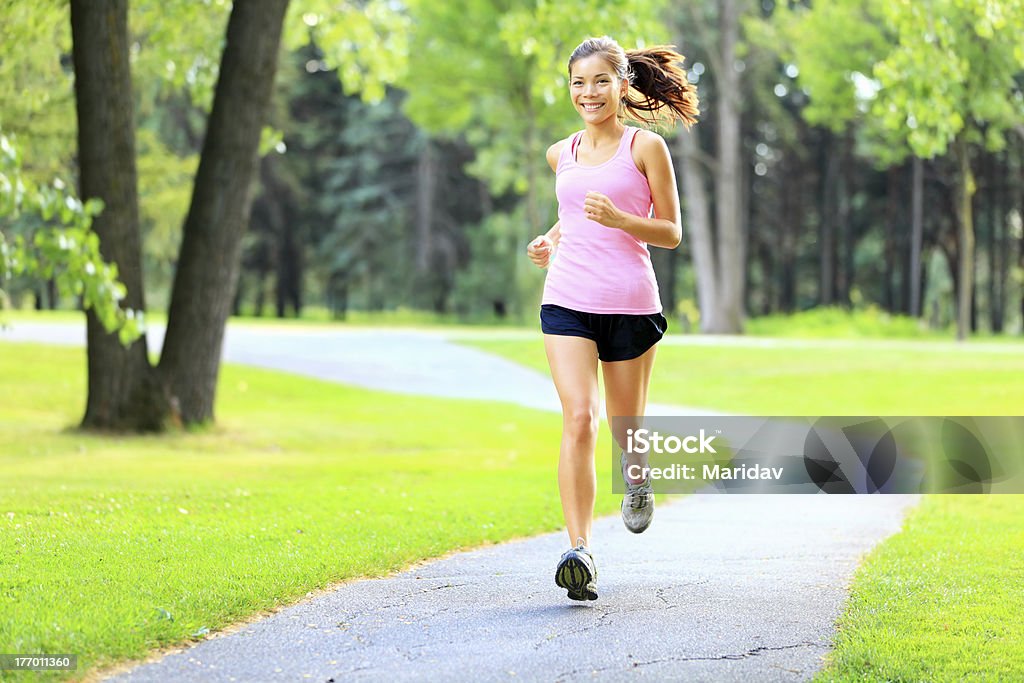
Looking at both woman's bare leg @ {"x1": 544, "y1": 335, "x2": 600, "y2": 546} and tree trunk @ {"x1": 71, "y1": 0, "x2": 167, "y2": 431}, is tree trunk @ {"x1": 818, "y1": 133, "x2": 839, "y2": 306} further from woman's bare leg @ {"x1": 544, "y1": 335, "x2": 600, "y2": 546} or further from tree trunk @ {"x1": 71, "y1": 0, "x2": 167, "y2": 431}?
woman's bare leg @ {"x1": 544, "y1": 335, "x2": 600, "y2": 546}

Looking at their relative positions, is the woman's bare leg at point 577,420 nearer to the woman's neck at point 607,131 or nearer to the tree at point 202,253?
the woman's neck at point 607,131

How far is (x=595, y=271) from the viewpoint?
5715 millimetres

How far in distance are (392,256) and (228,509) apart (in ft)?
148

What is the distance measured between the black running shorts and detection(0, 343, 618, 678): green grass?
Result: 5.63ft

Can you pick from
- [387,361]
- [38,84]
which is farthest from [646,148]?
[387,361]

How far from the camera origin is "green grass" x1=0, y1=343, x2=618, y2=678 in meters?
5.32

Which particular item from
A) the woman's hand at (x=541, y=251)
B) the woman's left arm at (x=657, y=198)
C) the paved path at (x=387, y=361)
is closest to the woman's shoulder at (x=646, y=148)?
the woman's left arm at (x=657, y=198)

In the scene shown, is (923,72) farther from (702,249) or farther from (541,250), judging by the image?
(702,249)

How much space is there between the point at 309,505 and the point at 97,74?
6571mm

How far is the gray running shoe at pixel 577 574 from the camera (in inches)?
219

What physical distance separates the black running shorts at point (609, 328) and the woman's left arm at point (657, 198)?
14.3 inches

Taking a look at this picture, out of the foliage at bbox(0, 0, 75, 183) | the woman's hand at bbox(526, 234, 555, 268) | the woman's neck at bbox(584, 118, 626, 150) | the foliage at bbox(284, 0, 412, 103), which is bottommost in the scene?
the woman's hand at bbox(526, 234, 555, 268)

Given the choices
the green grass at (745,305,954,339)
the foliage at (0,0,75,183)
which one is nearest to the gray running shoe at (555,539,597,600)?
the foliage at (0,0,75,183)

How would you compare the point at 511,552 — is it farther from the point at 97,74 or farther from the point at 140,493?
the point at 97,74
